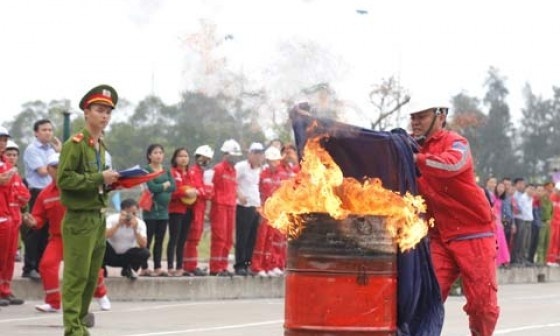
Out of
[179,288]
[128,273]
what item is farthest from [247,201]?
[128,273]

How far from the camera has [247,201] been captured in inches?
760

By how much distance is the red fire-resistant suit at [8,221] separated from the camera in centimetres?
1537

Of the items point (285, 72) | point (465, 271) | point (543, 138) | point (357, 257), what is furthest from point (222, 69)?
point (543, 138)

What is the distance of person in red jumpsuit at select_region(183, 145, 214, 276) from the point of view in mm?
18328

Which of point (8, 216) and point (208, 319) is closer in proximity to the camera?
point (208, 319)

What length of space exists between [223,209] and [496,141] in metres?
50.7

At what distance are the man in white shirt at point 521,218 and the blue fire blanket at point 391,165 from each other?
1703 cm

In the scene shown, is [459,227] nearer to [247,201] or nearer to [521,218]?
[247,201]

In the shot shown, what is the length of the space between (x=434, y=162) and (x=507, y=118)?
62.6m

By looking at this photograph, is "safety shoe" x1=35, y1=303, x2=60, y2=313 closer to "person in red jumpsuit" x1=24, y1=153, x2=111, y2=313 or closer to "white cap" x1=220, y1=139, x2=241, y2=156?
"person in red jumpsuit" x1=24, y1=153, x2=111, y2=313

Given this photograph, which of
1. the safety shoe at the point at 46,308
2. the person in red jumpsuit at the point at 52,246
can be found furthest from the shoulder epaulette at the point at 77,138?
the safety shoe at the point at 46,308

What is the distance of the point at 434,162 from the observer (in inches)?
390

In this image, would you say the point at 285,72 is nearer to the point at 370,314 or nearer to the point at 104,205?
the point at 104,205

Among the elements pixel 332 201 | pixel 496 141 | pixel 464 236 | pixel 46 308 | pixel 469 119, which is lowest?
pixel 46 308
